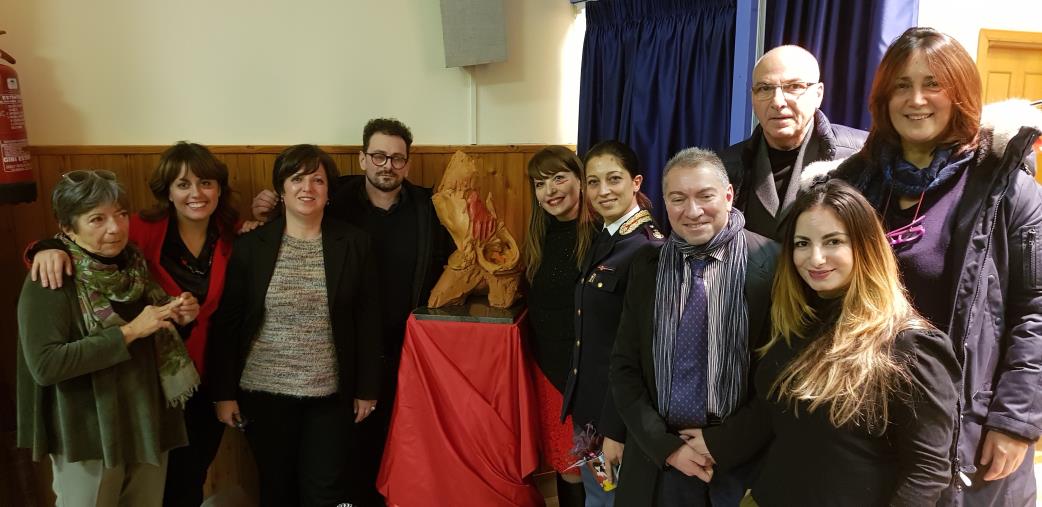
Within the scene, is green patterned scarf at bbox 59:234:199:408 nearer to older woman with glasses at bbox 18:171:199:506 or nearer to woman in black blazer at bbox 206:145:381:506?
older woman with glasses at bbox 18:171:199:506

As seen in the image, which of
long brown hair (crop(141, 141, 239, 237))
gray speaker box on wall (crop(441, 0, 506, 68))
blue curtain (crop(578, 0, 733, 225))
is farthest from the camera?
gray speaker box on wall (crop(441, 0, 506, 68))

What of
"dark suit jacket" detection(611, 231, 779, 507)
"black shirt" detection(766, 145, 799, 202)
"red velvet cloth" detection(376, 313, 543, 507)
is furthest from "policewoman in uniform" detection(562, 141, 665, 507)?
"red velvet cloth" detection(376, 313, 543, 507)

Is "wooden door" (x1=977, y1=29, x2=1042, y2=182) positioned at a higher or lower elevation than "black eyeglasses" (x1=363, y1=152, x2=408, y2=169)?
higher

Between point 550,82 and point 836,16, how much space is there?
1753 millimetres

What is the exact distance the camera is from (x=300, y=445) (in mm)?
2246

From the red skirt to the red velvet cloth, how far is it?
4cm

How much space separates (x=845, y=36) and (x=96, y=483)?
8.84 feet

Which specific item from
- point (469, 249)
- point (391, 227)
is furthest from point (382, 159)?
point (469, 249)

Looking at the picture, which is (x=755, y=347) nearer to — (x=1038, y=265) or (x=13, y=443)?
(x=1038, y=265)

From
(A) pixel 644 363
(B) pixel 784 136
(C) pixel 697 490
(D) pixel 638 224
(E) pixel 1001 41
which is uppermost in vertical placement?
(E) pixel 1001 41

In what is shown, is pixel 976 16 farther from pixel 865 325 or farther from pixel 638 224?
pixel 865 325

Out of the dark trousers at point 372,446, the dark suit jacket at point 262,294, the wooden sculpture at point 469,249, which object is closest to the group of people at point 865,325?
the wooden sculpture at point 469,249

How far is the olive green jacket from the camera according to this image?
167cm

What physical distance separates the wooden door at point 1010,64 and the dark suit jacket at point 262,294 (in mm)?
3366
